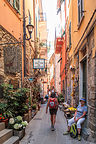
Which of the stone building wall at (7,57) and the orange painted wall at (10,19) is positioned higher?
the orange painted wall at (10,19)

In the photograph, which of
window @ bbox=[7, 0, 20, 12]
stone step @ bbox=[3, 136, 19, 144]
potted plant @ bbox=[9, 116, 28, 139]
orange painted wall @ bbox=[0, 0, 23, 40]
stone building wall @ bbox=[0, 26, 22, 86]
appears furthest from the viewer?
window @ bbox=[7, 0, 20, 12]

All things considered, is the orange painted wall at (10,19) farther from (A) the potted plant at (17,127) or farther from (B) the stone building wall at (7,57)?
(A) the potted plant at (17,127)

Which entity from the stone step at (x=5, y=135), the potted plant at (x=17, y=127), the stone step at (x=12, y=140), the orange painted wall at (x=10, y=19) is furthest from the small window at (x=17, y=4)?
the stone step at (x=12, y=140)

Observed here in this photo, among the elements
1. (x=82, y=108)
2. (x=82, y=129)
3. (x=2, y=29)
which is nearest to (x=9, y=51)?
(x=2, y=29)

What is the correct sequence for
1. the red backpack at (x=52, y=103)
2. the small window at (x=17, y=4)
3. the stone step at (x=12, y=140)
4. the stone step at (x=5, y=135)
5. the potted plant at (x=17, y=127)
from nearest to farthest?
the stone step at (x=5, y=135) < the stone step at (x=12, y=140) < the potted plant at (x=17, y=127) < the red backpack at (x=52, y=103) < the small window at (x=17, y=4)

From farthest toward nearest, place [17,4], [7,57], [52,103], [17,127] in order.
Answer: [17,4] < [52,103] < [7,57] < [17,127]

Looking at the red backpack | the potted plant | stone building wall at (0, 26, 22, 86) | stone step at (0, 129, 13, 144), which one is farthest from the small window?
stone step at (0, 129, 13, 144)

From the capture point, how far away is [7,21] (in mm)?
7020

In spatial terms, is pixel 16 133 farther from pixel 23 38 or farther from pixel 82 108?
pixel 23 38

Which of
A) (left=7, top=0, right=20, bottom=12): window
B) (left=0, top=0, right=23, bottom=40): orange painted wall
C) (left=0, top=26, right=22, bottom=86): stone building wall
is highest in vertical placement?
(left=7, top=0, right=20, bottom=12): window

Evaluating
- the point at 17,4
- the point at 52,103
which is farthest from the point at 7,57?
the point at 17,4

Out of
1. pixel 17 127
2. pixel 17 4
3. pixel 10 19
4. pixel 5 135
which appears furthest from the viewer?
pixel 17 4

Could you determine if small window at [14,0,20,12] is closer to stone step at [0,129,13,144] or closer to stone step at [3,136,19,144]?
stone step at [0,129,13,144]

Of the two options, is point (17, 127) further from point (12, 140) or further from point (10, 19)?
point (10, 19)
